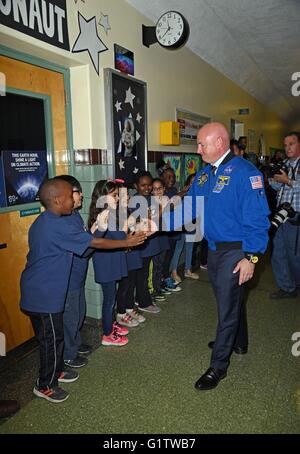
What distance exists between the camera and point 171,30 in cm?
337

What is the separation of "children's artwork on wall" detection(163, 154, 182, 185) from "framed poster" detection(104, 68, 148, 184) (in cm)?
56

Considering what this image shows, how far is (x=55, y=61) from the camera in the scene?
266 centimetres

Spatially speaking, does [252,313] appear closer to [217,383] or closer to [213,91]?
[217,383]

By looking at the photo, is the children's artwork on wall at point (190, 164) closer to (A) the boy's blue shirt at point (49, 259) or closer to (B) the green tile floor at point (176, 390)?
(B) the green tile floor at point (176, 390)

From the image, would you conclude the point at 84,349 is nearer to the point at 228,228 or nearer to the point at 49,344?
the point at 49,344

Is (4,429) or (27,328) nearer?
(4,429)

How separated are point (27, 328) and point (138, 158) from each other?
2.02 metres

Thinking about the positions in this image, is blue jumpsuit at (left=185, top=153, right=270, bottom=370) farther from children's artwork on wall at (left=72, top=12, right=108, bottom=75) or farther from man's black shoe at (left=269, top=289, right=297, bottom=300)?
man's black shoe at (left=269, top=289, right=297, bottom=300)

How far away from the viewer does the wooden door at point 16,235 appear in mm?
2431

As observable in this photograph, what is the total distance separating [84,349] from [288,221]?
249 centimetres

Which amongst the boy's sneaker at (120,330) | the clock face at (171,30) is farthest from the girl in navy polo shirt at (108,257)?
the clock face at (171,30)
